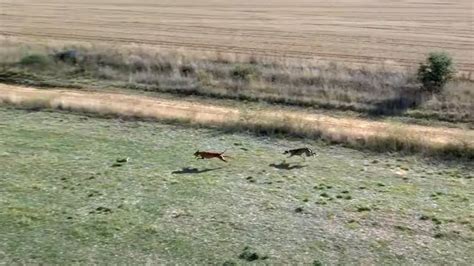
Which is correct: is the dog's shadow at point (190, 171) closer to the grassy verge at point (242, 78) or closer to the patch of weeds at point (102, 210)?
the patch of weeds at point (102, 210)

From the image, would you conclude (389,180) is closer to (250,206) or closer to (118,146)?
(250,206)

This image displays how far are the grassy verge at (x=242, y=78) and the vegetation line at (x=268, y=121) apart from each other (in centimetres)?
159

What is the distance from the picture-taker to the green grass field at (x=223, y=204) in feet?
45.6

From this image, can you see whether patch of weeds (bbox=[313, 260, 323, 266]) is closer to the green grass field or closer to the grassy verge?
the green grass field

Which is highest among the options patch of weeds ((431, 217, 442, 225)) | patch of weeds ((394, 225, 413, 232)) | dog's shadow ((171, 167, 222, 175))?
patch of weeds ((431, 217, 442, 225))

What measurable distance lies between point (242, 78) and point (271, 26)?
66.3 ft

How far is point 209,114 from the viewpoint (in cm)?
2491

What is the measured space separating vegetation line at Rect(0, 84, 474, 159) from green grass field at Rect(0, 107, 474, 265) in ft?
2.49

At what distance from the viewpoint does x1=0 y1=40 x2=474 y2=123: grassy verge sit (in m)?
26.7

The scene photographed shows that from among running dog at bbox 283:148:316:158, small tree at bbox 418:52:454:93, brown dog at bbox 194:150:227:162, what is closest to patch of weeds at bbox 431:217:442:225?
running dog at bbox 283:148:316:158

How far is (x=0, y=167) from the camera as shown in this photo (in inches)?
735

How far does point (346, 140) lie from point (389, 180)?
334 centimetres

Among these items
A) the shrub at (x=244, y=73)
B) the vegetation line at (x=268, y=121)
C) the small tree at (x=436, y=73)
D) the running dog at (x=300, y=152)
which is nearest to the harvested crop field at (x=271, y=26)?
the small tree at (x=436, y=73)

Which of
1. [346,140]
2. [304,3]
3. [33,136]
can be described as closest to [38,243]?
[33,136]
